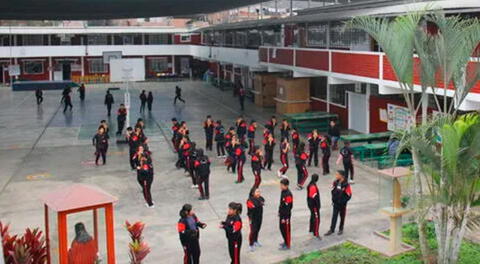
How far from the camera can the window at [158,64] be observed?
58.8 meters

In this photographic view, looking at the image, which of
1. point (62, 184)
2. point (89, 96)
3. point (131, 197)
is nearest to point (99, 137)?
point (62, 184)

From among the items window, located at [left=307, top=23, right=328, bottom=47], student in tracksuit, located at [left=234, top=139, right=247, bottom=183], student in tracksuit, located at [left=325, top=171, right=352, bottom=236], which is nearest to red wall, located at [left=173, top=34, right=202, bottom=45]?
window, located at [left=307, top=23, right=328, bottom=47]

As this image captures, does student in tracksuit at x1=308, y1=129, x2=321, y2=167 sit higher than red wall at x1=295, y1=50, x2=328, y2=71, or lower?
lower

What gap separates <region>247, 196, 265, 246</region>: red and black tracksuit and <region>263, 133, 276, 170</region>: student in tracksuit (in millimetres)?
6635

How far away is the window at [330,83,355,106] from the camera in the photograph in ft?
84.3

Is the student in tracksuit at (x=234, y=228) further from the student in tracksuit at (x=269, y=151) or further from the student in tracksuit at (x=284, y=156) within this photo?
the student in tracksuit at (x=269, y=151)

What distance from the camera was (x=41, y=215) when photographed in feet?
45.2

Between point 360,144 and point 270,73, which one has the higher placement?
point 270,73

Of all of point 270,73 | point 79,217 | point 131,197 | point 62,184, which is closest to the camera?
point 79,217

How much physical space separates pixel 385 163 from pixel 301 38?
14935mm

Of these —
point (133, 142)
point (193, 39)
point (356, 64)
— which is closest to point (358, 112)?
point (356, 64)

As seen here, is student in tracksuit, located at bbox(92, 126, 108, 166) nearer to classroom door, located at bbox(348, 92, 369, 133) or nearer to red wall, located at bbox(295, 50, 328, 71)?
red wall, located at bbox(295, 50, 328, 71)

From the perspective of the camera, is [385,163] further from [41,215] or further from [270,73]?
[270,73]

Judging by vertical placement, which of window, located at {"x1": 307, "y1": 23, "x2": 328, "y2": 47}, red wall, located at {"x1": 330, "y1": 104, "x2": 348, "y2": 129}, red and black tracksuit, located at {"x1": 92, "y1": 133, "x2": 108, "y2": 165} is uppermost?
window, located at {"x1": 307, "y1": 23, "x2": 328, "y2": 47}
